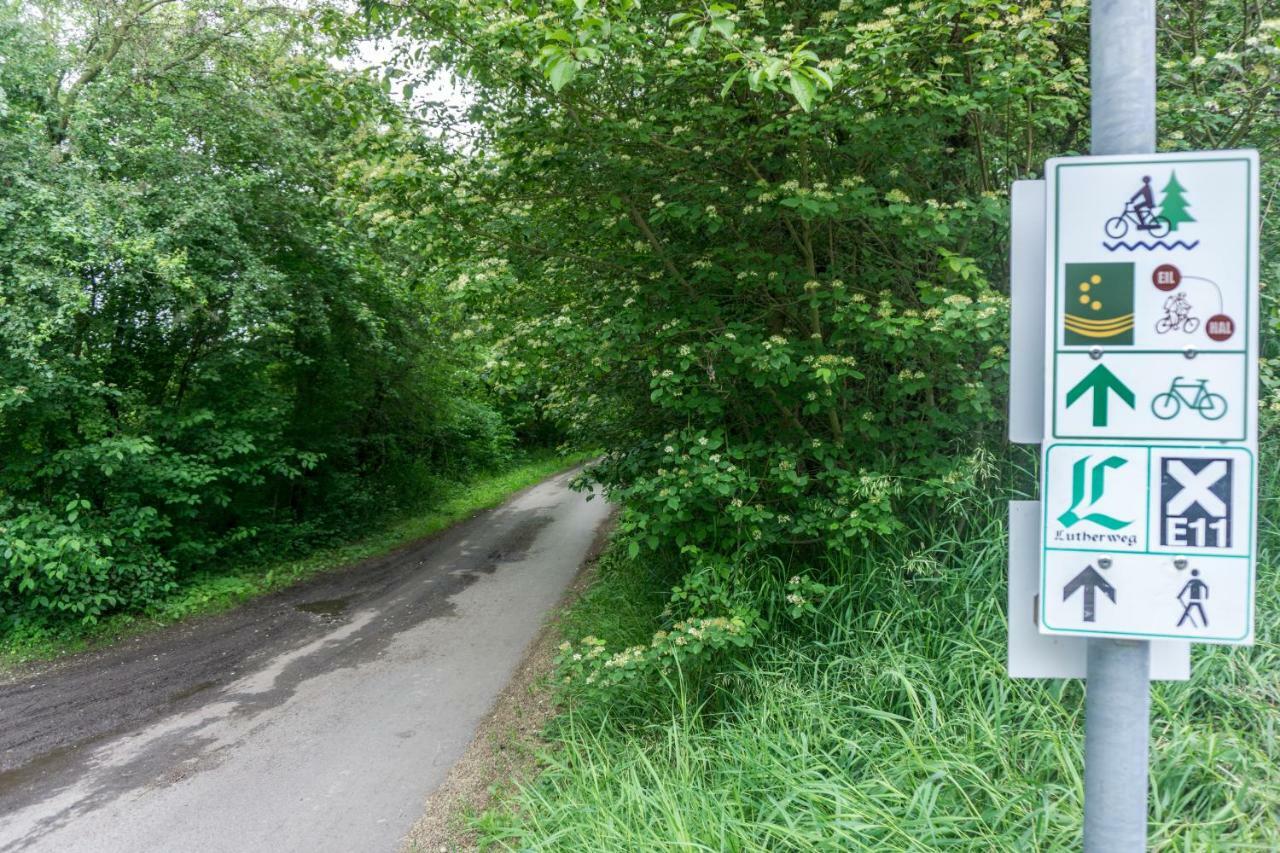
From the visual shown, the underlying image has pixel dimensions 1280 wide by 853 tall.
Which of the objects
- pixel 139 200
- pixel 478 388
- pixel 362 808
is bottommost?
pixel 362 808

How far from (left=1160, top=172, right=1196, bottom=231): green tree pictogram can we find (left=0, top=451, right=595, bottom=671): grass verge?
850cm

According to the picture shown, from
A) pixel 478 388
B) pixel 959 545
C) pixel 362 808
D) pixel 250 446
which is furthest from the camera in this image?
pixel 478 388

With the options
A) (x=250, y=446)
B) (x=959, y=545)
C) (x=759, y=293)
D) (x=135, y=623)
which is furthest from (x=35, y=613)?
(x=959, y=545)

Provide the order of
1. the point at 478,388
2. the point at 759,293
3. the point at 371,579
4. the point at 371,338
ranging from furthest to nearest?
the point at 478,388
the point at 371,338
the point at 371,579
the point at 759,293

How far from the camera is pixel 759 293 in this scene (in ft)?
17.1

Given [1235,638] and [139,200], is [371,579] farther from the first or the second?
[1235,638]

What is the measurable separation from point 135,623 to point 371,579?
9.94ft

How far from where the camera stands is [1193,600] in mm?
1381

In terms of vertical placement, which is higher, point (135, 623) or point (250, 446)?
point (250, 446)

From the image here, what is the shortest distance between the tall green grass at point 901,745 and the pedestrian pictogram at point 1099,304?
1621 mm

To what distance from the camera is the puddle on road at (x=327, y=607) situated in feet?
29.6

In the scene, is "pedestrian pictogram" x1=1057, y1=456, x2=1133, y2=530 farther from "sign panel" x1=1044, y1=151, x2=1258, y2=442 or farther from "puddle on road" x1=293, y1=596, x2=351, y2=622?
"puddle on road" x1=293, y1=596, x2=351, y2=622

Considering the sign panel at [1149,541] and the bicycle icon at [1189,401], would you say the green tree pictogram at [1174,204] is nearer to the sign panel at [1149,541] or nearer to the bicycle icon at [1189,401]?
the bicycle icon at [1189,401]

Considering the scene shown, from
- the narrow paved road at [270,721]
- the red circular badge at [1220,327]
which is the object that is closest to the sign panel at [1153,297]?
the red circular badge at [1220,327]
